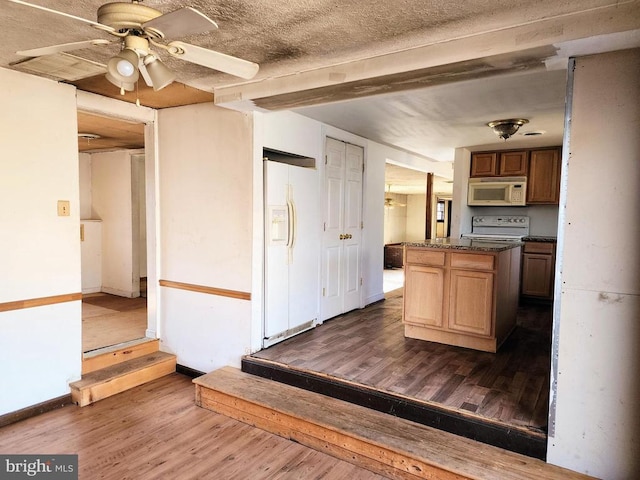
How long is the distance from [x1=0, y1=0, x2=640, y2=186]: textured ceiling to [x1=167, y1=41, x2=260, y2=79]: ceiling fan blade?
0.24m

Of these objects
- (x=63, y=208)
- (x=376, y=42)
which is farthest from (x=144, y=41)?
(x=63, y=208)

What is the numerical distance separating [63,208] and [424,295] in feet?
9.87

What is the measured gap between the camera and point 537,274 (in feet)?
17.6

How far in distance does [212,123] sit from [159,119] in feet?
2.22

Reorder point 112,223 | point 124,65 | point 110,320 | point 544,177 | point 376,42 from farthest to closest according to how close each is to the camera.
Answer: point 112,223, point 544,177, point 110,320, point 376,42, point 124,65

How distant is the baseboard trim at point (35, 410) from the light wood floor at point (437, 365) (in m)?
1.45

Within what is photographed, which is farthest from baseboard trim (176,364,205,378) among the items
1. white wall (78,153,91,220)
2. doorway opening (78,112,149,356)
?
white wall (78,153,91,220)

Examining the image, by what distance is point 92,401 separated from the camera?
3.15 meters

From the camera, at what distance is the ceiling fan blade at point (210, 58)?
1.67 meters

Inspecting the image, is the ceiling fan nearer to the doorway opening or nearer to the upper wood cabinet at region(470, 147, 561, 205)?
the doorway opening

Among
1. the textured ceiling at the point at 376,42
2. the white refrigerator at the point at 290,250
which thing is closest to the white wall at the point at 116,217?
the textured ceiling at the point at 376,42

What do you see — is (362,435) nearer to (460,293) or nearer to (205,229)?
(460,293)

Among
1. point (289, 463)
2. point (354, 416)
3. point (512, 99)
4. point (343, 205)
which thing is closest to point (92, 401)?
point (289, 463)
